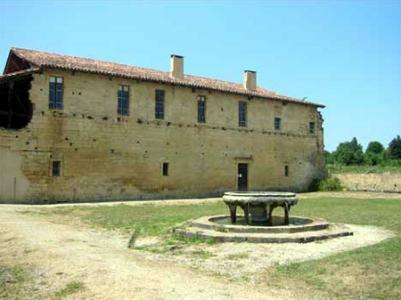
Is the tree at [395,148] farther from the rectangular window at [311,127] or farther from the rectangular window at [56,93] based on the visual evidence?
the rectangular window at [56,93]

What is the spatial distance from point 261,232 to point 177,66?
2010cm

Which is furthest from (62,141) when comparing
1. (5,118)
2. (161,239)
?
(161,239)

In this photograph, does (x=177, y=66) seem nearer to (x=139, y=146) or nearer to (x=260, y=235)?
(x=139, y=146)

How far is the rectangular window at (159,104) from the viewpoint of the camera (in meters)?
27.7

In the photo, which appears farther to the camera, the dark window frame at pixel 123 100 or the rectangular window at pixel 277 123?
the rectangular window at pixel 277 123

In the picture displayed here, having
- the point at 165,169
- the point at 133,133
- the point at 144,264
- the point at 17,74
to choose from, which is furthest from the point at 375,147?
the point at 144,264

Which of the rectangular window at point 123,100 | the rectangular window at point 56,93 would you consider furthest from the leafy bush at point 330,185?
the rectangular window at point 56,93

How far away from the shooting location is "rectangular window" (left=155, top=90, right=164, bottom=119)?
2772 cm

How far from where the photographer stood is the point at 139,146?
1054 inches

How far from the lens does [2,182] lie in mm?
22016

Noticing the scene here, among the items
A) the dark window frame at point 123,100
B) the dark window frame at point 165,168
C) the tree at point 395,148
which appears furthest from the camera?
the tree at point 395,148

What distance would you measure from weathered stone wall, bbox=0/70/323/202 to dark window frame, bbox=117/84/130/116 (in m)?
0.23

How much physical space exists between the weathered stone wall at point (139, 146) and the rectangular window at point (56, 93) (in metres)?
0.25

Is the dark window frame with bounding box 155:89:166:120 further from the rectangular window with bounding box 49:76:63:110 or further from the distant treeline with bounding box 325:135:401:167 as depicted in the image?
the distant treeline with bounding box 325:135:401:167
